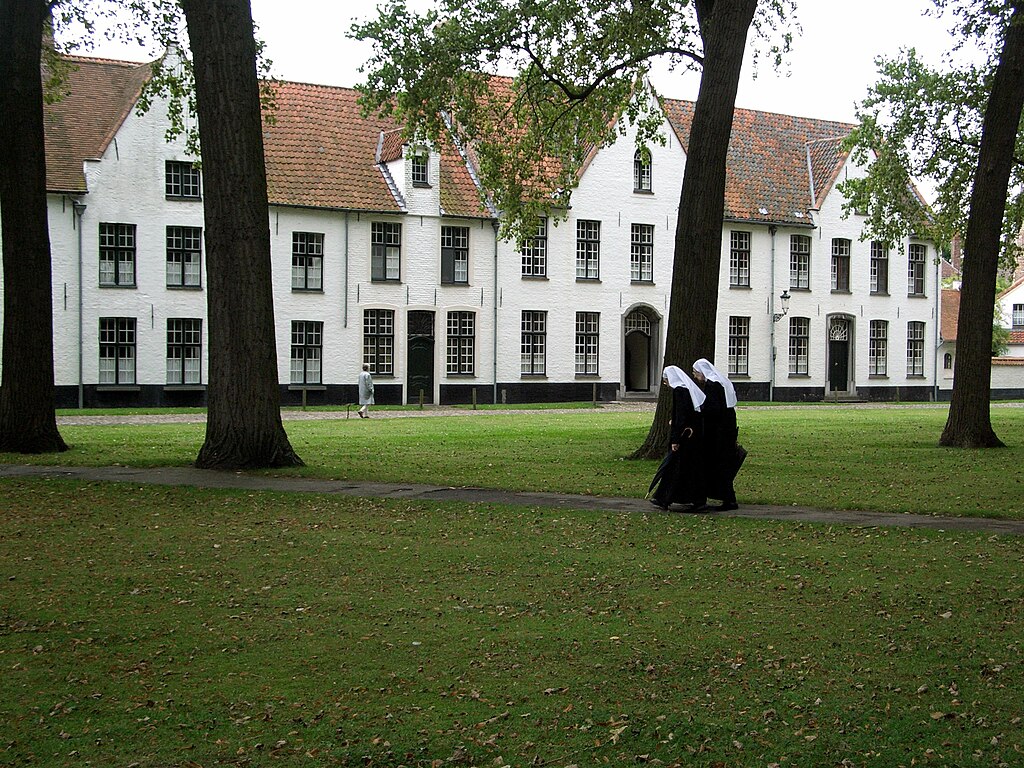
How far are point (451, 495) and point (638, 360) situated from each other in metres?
37.5

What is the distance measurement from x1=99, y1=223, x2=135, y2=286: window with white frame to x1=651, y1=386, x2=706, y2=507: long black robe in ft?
100

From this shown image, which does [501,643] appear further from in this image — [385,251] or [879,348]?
[879,348]

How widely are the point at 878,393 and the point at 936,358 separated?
4287 mm

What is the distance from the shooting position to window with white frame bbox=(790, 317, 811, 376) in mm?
53188

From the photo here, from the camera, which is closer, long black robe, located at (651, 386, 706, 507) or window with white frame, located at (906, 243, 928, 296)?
long black robe, located at (651, 386, 706, 507)

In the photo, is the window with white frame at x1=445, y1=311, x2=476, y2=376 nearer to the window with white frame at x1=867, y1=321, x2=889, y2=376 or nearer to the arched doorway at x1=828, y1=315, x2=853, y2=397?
the arched doorway at x1=828, y1=315, x2=853, y2=397

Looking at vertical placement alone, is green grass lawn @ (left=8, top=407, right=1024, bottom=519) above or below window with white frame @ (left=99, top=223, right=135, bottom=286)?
below

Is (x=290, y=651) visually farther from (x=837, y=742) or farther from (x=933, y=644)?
(x=933, y=644)

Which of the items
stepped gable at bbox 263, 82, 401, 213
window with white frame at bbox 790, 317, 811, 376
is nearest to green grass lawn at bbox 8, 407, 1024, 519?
stepped gable at bbox 263, 82, 401, 213

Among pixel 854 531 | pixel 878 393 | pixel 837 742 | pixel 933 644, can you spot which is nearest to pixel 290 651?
pixel 837 742

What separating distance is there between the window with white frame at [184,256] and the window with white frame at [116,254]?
126 cm

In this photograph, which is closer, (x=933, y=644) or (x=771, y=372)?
(x=933, y=644)

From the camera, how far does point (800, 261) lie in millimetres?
53500

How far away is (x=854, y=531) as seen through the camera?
39.2 feet
